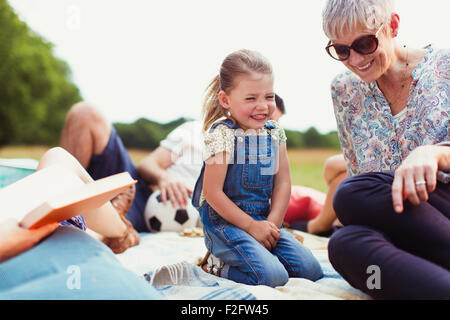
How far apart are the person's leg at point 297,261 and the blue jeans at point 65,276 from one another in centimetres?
72

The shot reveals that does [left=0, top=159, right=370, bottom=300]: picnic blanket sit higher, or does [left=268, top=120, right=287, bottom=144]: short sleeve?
[left=268, top=120, right=287, bottom=144]: short sleeve

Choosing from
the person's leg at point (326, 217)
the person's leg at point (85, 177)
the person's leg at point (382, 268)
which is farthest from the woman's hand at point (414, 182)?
the person's leg at point (326, 217)

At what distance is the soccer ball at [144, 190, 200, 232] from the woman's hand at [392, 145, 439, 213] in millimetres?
1644

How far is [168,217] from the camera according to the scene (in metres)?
2.56

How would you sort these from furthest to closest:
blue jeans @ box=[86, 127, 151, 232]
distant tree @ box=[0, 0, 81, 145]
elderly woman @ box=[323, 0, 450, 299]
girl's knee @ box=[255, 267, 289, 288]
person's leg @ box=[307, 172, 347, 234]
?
distant tree @ box=[0, 0, 81, 145]
blue jeans @ box=[86, 127, 151, 232]
person's leg @ box=[307, 172, 347, 234]
girl's knee @ box=[255, 267, 289, 288]
elderly woman @ box=[323, 0, 450, 299]

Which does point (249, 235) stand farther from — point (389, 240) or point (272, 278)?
point (389, 240)

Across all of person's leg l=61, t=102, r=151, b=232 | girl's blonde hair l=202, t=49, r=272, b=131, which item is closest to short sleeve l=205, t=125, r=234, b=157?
girl's blonde hair l=202, t=49, r=272, b=131

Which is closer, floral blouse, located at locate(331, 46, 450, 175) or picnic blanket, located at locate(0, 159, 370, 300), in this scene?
picnic blanket, located at locate(0, 159, 370, 300)

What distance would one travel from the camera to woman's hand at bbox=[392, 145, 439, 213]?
3.41ft

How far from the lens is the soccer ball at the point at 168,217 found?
8.40ft

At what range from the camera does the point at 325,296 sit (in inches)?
46.3

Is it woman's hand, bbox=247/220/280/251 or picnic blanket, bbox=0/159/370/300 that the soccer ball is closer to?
picnic blanket, bbox=0/159/370/300
